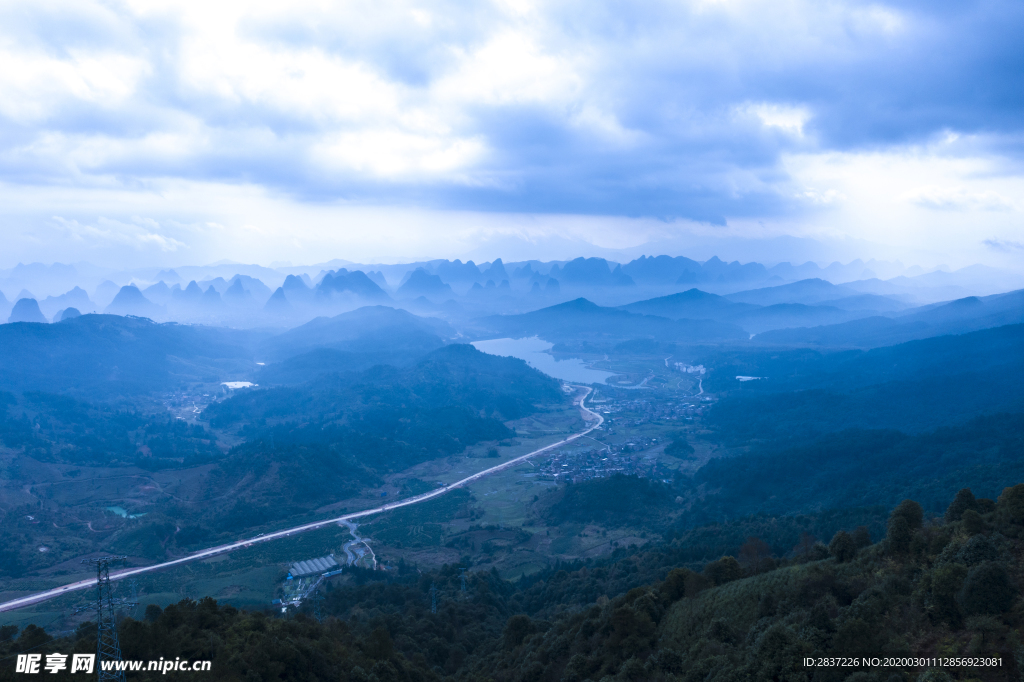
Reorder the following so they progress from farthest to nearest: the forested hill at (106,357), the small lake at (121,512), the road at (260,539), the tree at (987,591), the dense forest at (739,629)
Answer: the forested hill at (106,357) < the small lake at (121,512) < the road at (260,539) < the dense forest at (739,629) < the tree at (987,591)

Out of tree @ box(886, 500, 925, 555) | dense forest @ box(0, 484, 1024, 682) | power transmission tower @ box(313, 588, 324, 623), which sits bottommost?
power transmission tower @ box(313, 588, 324, 623)

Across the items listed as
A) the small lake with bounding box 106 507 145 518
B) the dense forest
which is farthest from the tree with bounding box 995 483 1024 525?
the small lake with bounding box 106 507 145 518

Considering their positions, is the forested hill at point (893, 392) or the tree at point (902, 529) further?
the forested hill at point (893, 392)

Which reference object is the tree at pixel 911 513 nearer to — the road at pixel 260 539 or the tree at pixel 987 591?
the tree at pixel 987 591

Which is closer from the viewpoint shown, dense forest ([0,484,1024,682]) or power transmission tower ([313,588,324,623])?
dense forest ([0,484,1024,682])

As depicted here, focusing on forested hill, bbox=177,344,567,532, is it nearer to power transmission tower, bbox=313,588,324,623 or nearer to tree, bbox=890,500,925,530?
power transmission tower, bbox=313,588,324,623

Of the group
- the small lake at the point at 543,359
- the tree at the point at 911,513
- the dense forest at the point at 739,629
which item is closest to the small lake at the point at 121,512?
the dense forest at the point at 739,629

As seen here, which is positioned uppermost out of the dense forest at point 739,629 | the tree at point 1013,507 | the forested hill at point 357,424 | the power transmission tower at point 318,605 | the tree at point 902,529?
the tree at point 1013,507

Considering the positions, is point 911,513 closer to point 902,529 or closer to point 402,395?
point 902,529
